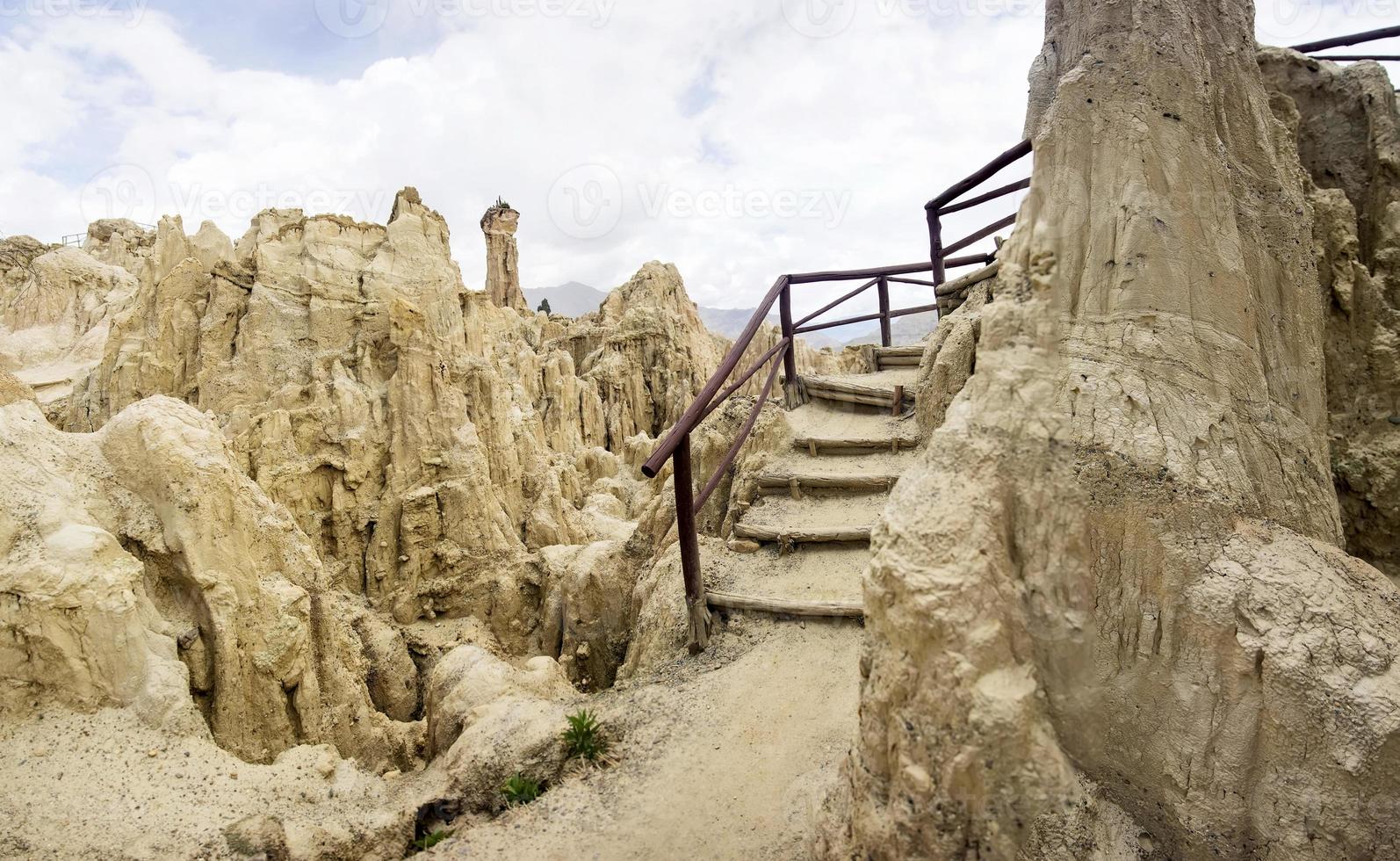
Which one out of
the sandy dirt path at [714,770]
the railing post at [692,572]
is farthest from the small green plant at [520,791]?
the railing post at [692,572]

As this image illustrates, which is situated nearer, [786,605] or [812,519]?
[786,605]

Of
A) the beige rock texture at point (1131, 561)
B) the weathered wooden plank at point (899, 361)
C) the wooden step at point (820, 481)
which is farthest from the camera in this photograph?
the weathered wooden plank at point (899, 361)

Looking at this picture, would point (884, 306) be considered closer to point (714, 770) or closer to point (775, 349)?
point (775, 349)

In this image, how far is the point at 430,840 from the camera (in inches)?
151

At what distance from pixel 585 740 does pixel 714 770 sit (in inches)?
34.4

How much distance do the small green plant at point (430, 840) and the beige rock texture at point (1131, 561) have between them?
7.38 feet

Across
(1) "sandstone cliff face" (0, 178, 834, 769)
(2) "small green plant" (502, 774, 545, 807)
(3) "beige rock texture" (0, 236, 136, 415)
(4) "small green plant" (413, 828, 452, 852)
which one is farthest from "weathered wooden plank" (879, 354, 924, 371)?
(3) "beige rock texture" (0, 236, 136, 415)

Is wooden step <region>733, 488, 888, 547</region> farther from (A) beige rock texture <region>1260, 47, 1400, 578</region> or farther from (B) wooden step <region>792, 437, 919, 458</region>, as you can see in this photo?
(A) beige rock texture <region>1260, 47, 1400, 578</region>

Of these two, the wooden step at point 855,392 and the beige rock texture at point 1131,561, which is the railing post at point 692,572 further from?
Result: the wooden step at point 855,392

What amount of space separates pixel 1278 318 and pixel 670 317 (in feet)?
106

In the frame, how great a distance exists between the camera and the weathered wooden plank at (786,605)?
183 inches

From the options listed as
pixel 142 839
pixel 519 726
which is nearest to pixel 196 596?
pixel 142 839

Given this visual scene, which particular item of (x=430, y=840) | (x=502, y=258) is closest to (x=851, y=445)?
(x=430, y=840)

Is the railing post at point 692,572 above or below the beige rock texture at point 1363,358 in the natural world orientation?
below
